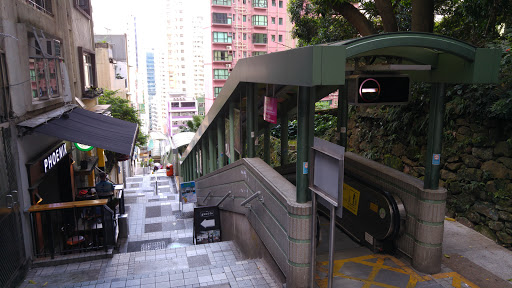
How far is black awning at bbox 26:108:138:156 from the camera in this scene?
6.71 meters

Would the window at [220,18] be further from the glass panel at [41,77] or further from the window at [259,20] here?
the glass panel at [41,77]

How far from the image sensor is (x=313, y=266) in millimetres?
4223

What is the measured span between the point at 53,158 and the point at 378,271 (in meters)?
6.54

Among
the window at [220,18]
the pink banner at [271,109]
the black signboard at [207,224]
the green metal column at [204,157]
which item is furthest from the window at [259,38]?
the pink banner at [271,109]

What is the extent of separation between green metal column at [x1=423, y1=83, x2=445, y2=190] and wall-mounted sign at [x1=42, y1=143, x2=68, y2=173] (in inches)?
253

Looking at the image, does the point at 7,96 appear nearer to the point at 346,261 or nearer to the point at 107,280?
the point at 107,280

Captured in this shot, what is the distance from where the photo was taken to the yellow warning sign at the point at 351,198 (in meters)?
5.86

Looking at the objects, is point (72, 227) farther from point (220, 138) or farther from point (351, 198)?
point (351, 198)

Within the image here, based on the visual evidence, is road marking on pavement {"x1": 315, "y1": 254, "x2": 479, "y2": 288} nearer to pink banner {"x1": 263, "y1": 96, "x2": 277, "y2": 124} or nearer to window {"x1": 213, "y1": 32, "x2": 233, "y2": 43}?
pink banner {"x1": 263, "y1": 96, "x2": 277, "y2": 124}

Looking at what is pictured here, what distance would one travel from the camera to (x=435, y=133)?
15.5ft

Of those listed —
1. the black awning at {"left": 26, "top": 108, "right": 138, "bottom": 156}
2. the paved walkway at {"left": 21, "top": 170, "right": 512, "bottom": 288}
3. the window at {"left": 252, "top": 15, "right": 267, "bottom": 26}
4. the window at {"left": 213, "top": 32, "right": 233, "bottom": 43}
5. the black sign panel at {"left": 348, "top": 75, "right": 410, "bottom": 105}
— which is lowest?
the paved walkway at {"left": 21, "top": 170, "right": 512, "bottom": 288}

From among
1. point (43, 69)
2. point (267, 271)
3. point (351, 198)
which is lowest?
point (267, 271)

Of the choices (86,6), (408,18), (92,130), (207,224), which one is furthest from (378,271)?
(86,6)

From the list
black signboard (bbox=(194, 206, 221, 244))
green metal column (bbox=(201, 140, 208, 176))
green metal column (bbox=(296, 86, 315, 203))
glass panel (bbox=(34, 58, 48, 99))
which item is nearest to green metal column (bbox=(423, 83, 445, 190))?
green metal column (bbox=(296, 86, 315, 203))
